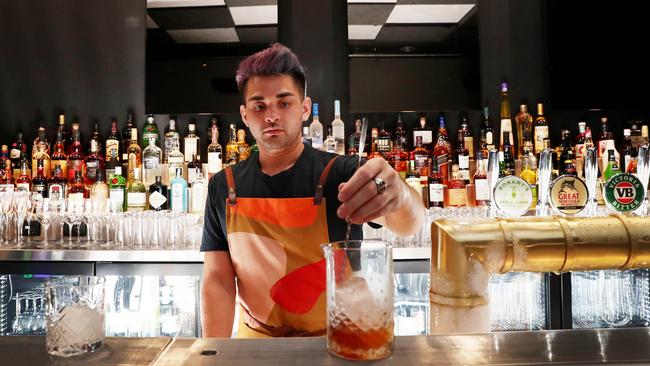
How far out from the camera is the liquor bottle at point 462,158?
10.5ft

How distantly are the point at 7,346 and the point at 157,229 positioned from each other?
7.14ft

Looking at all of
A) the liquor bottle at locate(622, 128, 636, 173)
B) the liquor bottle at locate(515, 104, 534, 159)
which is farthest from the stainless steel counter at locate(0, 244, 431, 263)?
the liquor bottle at locate(622, 128, 636, 173)

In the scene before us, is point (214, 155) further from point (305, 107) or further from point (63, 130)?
point (305, 107)

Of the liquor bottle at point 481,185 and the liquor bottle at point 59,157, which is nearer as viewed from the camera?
the liquor bottle at point 481,185

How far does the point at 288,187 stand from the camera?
1.71m

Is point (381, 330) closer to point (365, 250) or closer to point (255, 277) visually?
point (365, 250)

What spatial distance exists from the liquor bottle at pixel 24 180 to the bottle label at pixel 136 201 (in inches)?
24.9

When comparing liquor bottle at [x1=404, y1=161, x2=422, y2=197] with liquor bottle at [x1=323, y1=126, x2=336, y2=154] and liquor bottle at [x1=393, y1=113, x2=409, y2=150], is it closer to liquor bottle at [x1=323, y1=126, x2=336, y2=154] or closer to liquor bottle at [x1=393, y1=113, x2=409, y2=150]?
liquor bottle at [x1=393, y1=113, x2=409, y2=150]

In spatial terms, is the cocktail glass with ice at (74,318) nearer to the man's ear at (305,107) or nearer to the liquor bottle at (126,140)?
the man's ear at (305,107)

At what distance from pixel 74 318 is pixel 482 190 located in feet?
9.09

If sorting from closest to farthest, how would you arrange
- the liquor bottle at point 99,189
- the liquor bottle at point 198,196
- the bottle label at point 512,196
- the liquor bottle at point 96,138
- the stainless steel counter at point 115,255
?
the bottle label at point 512,196
the stainless steel counter at point 115,255
the liquor bottle at point 198,196
the liquor bottle at point 99,189
the liquor bottle at point 96,138

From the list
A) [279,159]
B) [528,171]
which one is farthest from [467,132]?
[279,159]

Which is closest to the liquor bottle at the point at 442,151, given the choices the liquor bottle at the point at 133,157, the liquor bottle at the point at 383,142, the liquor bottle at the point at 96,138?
the liquor bottle at the point at 383,142

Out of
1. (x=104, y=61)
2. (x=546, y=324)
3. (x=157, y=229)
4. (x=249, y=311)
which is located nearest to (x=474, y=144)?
(x=546, y=324)
